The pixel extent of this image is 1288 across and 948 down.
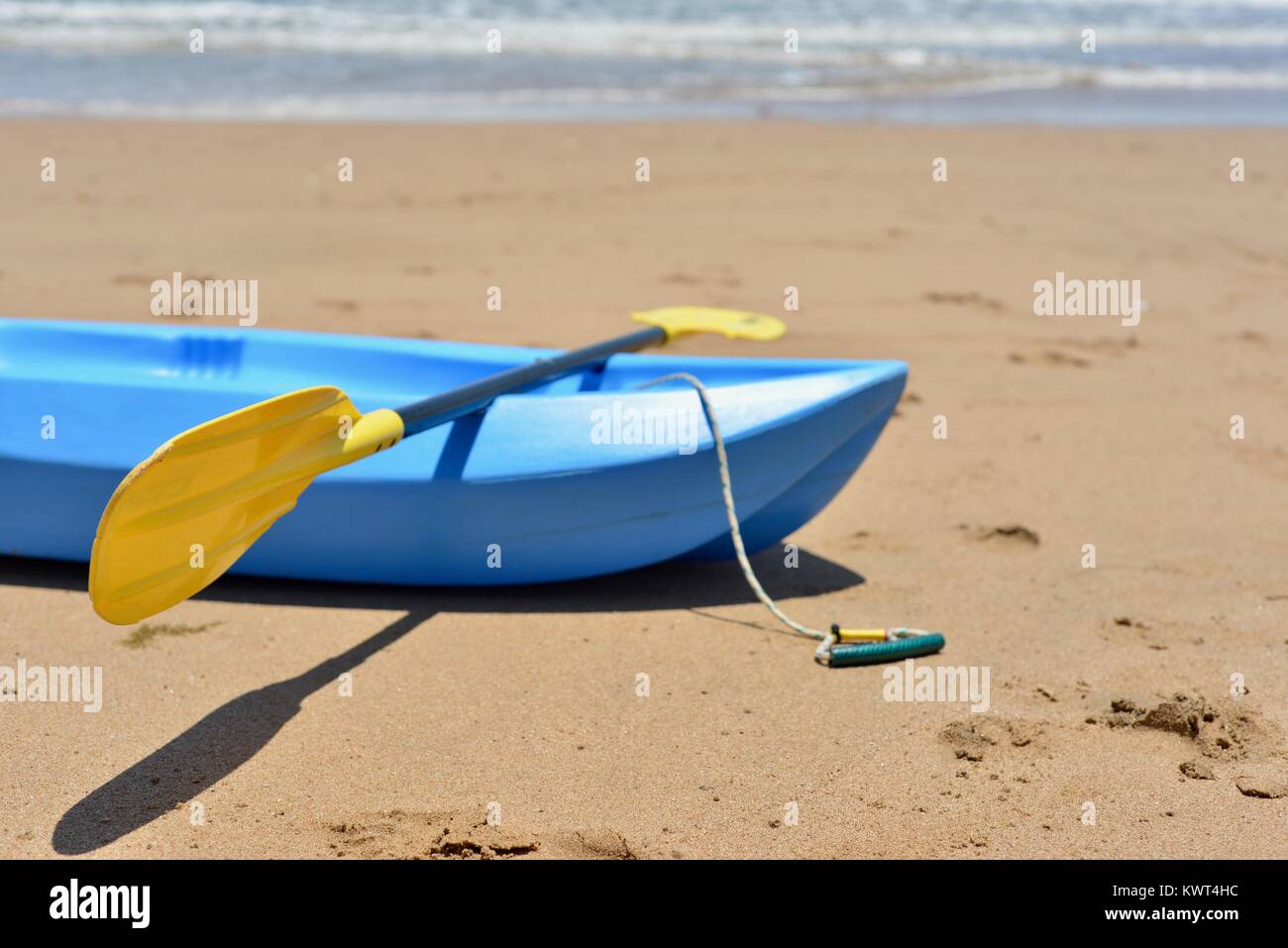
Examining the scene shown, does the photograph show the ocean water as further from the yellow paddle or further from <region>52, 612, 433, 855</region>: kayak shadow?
<region>52, 612, 433, 855</region>: kayak shadow

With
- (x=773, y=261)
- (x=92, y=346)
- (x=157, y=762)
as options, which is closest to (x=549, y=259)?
(x=773, y=261)

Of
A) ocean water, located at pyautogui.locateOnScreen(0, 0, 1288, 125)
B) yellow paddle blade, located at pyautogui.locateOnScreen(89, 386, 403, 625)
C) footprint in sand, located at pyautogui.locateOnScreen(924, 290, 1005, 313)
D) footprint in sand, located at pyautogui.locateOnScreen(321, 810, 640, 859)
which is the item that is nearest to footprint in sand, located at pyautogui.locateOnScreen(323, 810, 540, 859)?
footprint in sand, located at pyautogui.locateOnScreen(321, 810, 640, 859)

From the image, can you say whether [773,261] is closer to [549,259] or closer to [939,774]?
[549,259]

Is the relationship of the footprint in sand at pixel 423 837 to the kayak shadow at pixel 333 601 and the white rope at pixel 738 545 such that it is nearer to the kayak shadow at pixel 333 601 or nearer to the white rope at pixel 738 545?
the kayak shadow at pixel 333 601

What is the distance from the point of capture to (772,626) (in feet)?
10.6

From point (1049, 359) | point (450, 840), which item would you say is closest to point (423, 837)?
point (450, 840)

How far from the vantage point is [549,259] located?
6.34m

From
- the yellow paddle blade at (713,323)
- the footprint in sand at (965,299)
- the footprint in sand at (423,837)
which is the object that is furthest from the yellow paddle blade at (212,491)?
the footprint in sand at (965,299)

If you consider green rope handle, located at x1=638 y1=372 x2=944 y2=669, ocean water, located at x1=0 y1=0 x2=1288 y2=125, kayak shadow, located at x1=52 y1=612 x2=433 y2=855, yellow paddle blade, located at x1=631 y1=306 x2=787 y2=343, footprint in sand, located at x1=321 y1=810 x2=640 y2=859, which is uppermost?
ocean water, located at x1=0 y1=0 x2=1288 y2=125

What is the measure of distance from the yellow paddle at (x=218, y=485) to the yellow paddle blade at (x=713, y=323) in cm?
104

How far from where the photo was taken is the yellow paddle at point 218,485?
2482mm

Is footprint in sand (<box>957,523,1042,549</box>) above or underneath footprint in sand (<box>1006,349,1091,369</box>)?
underneath

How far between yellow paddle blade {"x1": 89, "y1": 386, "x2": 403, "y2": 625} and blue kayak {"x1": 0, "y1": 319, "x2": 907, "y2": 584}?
27 centimetres

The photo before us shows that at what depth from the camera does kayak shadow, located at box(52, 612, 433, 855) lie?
237 centimetres
